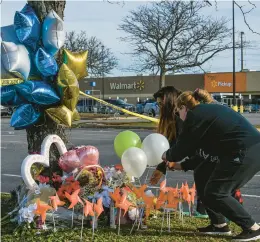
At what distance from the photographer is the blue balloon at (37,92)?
480cm

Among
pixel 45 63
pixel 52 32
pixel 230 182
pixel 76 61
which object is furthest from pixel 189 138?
pixel 52 32

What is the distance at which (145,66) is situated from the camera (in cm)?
2953

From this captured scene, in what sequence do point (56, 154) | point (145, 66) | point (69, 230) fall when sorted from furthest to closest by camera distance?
point (145, 66) → point (56, 154) → point (69, 230)

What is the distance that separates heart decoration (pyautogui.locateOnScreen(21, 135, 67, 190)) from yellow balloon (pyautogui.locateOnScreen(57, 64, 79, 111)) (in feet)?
1.38

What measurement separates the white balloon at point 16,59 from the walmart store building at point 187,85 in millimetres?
44989

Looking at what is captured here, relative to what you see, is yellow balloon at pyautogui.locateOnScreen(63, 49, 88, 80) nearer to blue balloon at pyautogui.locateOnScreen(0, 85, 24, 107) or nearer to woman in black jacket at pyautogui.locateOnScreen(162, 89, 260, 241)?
blue balloon at pyautogui.locateOnScreen(0, 85, 24, 107)

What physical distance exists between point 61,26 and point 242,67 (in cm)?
5483

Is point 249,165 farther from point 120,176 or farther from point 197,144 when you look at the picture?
point 120,176

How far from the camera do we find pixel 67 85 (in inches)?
192

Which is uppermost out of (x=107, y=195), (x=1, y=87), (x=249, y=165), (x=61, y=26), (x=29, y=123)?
(x=61, y=26)

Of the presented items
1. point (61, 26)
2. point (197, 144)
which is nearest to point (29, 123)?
point (61, 26)

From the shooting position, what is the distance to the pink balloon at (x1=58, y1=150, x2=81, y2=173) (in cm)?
486

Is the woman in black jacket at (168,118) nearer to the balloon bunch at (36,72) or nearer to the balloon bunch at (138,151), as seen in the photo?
the balloon bunch at (138,151)

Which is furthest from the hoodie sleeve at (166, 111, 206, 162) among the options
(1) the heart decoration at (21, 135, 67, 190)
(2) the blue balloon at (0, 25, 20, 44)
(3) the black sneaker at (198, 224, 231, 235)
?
(2) the blue balloon at (0, 25, 20, 44)
